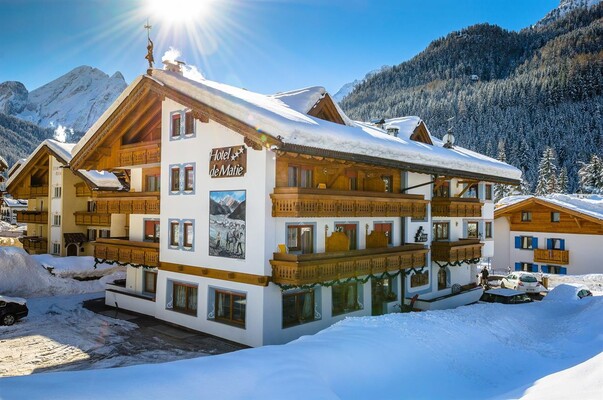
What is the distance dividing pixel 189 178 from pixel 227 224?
3848mm

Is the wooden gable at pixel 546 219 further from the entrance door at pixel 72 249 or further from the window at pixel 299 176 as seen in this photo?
the entrance door at pixel 72 249

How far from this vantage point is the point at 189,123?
2141 cm

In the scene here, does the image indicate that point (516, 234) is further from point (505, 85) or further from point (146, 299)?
point (505, 85)

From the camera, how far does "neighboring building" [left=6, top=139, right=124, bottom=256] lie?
38531 millimetres

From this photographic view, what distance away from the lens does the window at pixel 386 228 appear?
23.7m

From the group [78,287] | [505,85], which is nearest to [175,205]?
[78,287]

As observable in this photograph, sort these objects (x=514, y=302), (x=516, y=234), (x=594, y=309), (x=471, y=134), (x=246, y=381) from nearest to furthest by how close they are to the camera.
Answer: (x=246, y=381), (x=594, y=309), (x=514, y=302), (x=516, y=234), (x=471, y=134)

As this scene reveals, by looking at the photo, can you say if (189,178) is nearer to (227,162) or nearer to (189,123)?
(189,123)

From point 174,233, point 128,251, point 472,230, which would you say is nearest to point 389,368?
point 174,233

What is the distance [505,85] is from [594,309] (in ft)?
581

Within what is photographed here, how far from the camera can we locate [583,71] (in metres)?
169

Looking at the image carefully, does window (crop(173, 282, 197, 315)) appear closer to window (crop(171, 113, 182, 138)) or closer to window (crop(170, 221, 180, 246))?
window (crop(170, 221, 180, 246))

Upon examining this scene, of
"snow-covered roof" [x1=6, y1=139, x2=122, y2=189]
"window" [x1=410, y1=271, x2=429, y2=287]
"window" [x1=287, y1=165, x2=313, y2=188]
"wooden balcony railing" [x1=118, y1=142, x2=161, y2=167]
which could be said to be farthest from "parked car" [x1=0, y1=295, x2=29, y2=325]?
"window" [x1=410, y1=271, x2=429, y2=287]

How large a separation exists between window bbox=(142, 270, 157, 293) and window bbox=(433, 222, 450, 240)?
712 inches
